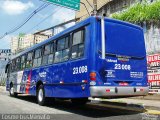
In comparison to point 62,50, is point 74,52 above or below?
below

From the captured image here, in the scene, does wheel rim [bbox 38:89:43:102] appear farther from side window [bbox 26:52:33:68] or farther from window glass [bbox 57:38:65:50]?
window glass [bbox 57:38:65:50]

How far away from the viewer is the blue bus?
10.5 meters

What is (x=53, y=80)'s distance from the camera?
13312mm

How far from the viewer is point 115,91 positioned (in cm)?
1063

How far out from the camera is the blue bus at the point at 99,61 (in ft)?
34.6

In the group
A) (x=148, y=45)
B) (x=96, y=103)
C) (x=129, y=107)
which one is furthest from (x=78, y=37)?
(x=148, y=45)

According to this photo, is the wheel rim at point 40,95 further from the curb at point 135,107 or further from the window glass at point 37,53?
the curb at point 135,107

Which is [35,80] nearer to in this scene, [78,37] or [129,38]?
[78,37]

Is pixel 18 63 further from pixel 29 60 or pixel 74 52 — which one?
pixel 74 52

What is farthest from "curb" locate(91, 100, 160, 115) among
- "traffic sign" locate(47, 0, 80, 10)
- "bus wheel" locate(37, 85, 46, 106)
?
"traffic sign" locate(47, 0, 80, 10)

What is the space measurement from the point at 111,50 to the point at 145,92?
205 centimetres

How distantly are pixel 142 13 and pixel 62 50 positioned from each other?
9982 mm

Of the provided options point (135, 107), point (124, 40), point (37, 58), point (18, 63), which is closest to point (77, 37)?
point (124, 40)

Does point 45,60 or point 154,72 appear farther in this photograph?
point 154,72
